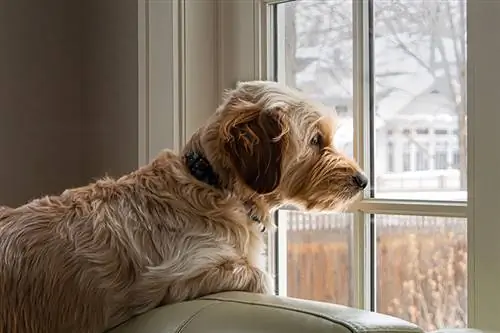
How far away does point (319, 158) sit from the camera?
4.89 feet

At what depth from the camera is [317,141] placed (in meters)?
1.51

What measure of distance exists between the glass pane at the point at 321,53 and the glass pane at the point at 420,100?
0.23 feet

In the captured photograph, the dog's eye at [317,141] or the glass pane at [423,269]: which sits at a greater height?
the dog's eye at [317,141]

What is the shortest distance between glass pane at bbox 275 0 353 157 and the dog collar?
12.6 inches

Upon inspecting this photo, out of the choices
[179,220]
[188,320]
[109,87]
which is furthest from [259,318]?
[109,87]

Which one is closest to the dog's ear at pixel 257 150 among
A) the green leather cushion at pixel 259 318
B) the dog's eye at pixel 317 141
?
the dog's eye at pixel 317 141

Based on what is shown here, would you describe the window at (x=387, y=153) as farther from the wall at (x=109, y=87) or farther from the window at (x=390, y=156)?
the wall at (x=109, y=87)

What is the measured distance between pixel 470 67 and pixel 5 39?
1.18m

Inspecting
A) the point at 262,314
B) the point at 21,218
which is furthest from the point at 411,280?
the point at 21,218

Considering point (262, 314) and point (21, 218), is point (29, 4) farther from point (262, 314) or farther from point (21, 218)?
point (262, 314)

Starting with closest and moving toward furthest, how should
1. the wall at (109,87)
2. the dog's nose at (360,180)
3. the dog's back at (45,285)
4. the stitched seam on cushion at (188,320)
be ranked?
the stitched seam on cushion at (188,320) < the dog's back at (45,285) < the dog's nose at (360,180) < the wall at (109,87)

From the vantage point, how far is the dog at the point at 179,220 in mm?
1257

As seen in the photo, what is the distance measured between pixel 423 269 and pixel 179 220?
0.52 m

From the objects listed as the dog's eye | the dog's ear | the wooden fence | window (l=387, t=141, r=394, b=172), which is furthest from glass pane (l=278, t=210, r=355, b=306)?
the dog's ear
